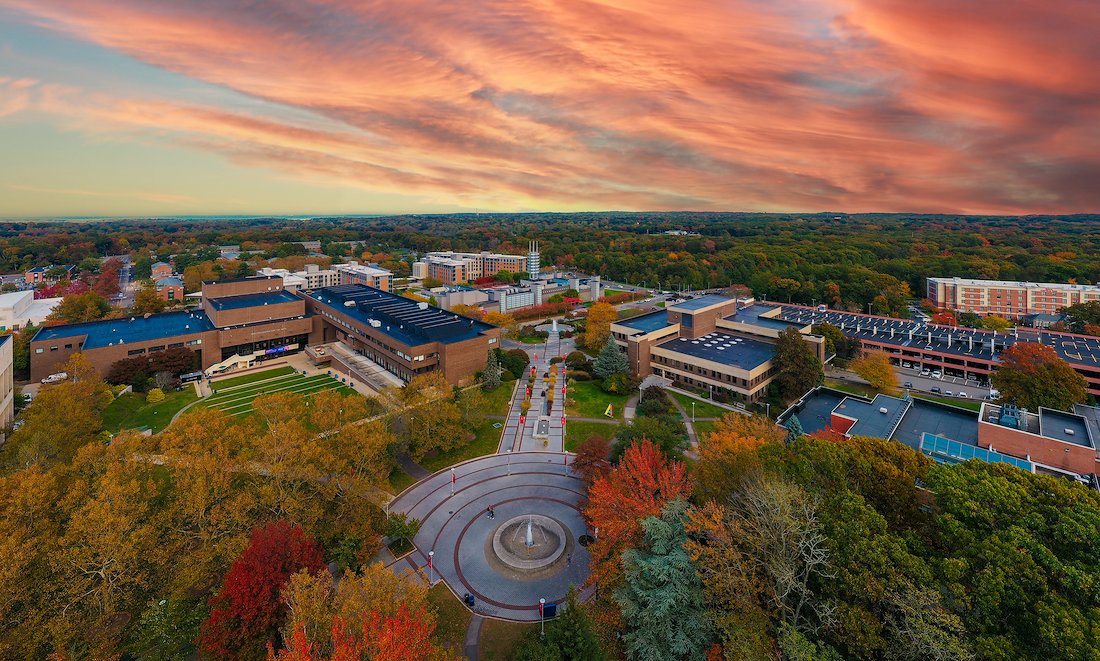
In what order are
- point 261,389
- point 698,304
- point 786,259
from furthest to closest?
point 786,259 → point 698,304 → point 261,389

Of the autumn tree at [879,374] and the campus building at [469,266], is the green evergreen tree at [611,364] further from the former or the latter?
the campus building at [469,266]

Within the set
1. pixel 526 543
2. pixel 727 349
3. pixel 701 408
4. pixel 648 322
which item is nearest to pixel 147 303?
pixel 648 322

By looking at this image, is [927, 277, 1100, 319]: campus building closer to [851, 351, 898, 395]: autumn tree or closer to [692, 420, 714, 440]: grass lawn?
[851, 351, 898, 395]: autumn tree

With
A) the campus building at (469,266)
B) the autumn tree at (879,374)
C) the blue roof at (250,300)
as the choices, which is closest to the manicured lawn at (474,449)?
the blue roof at (250,300)

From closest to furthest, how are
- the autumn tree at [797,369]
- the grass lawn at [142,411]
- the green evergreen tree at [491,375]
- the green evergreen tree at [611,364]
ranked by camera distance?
the grass lawn at [142,411], the autumn tree at [797,369], the green evergreen tree at [491,375], the green evergreen tree at [611,364]

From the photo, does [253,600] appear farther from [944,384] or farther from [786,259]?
[786,259]

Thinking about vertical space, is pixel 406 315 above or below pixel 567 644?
above

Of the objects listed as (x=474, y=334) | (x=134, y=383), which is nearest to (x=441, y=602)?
(x=474, y=334)
